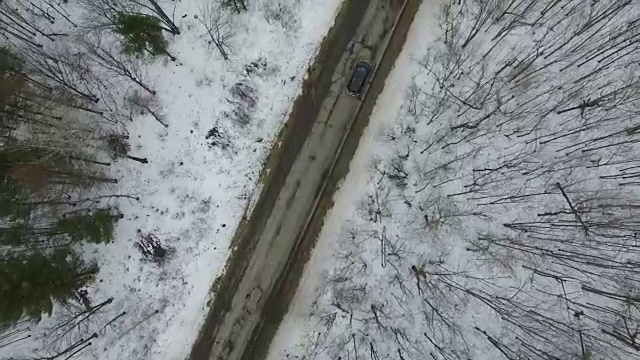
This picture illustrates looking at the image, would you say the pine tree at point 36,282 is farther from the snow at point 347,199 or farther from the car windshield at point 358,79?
the car windshield at point 358,79

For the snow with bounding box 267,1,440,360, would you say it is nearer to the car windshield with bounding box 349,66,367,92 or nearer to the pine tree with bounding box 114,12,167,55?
the car windshield with bounding box 349,66,367,92

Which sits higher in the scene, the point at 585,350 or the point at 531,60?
the point at 531,60

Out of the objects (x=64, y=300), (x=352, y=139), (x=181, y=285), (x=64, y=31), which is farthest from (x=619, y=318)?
(x=64, y=31)

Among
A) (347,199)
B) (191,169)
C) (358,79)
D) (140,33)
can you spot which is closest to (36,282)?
(191,169)

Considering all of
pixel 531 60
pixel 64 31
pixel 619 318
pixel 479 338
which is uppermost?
pixel 531 60

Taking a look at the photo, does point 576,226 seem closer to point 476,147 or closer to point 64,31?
point 476,147

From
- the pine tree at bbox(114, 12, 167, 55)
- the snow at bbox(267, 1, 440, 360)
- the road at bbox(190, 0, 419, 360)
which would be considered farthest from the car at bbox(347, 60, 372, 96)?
the pine tree at bbox(114, 12, 167, 55)

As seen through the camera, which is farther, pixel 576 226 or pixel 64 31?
pixel 64 31
